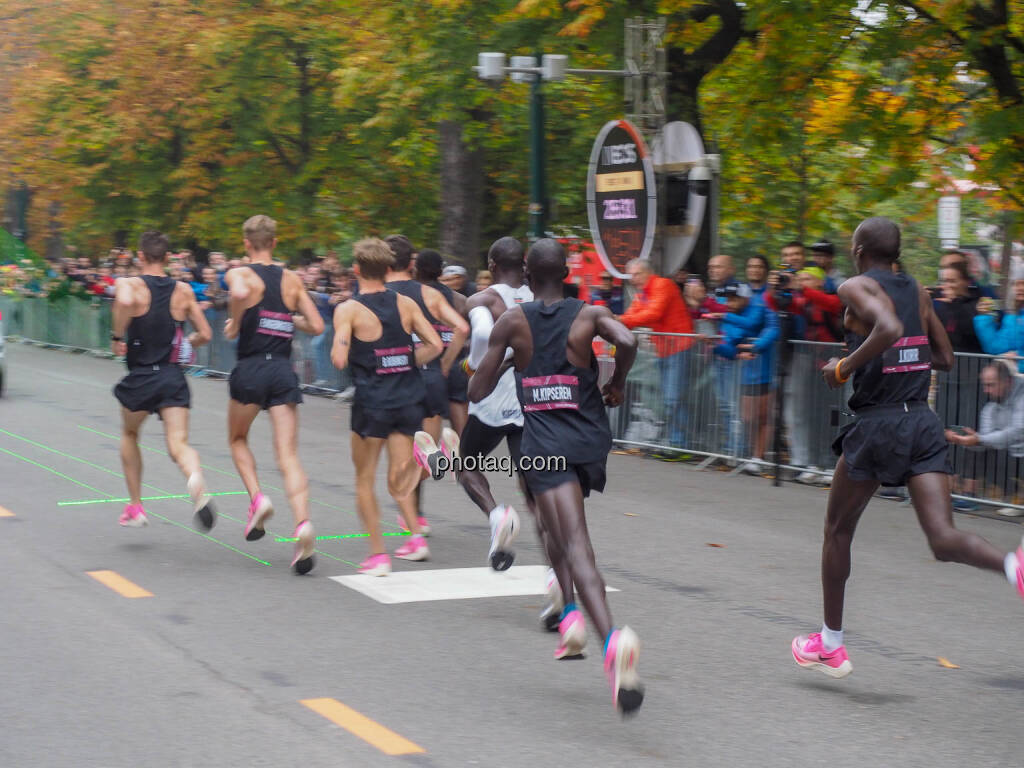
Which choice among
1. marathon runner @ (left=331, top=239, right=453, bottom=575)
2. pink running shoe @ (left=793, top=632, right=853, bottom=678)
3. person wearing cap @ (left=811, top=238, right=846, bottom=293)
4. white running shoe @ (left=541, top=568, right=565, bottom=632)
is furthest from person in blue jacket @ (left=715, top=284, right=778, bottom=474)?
pink running shoe @ (left=793, top=632, right=853, bottom=678)

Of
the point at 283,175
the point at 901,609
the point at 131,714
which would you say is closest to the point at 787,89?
the point at 901,609

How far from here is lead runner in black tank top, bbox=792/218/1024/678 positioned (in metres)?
5.60

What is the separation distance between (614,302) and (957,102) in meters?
3.99

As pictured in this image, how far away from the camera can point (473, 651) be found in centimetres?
643

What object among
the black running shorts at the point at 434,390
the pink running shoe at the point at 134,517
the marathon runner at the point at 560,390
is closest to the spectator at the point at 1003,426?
the black running shorts at the point at 434,390

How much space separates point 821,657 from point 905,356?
131 centimetres

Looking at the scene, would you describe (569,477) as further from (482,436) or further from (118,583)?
(118,583)

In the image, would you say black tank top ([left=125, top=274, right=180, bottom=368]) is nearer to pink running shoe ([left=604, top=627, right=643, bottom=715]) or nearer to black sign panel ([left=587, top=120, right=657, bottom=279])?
pink running shoe ([left=604, top=627, right=643, bottom=715])

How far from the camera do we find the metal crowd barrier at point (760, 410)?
10633mm

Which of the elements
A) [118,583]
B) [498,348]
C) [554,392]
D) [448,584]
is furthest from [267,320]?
[554,392]

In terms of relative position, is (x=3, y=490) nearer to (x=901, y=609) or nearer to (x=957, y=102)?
(x=901, y=609)

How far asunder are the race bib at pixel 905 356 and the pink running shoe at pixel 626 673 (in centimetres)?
159

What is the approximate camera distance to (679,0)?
45.8 ft

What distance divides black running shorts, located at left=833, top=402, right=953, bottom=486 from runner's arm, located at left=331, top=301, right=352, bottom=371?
2966 millimetres
